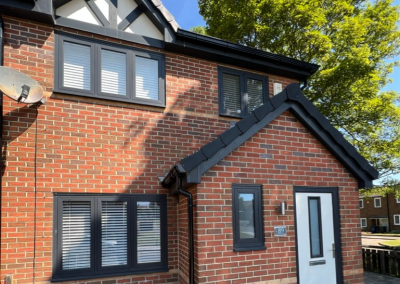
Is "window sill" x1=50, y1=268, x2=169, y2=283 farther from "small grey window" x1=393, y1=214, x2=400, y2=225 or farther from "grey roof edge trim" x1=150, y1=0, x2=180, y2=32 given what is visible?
"small grey window" x1=393, y1=214, x2=400, y2=225

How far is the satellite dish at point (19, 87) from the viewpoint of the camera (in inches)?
200

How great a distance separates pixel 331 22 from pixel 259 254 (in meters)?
10.5

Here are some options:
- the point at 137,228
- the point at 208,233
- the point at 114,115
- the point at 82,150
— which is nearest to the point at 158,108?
the point at 114,115

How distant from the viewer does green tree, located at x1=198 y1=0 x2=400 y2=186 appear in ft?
37.7

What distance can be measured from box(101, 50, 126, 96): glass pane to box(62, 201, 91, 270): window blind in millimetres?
2329

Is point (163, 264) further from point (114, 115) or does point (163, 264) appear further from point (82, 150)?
point (114, 115)

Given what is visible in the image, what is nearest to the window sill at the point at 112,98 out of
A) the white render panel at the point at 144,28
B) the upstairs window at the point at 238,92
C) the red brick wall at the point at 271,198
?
the white render panel at the point at 144,28

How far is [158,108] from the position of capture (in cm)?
691

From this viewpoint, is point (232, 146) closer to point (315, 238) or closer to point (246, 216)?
point (246, 216)

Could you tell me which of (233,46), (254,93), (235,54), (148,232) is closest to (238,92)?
(254,93)

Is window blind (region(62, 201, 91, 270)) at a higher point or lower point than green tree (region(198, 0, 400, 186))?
lower

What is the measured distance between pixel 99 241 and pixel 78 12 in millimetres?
4564

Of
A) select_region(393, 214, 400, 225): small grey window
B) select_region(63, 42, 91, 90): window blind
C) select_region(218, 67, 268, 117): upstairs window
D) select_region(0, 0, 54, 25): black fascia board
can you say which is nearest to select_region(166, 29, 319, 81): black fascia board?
select_region(218, 67, 268, 117): upstairs window

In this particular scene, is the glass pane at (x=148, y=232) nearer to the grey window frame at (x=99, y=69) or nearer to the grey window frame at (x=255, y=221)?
the grey window frame at (x=255, y=221)
